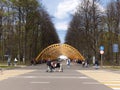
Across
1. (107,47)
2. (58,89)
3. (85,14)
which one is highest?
(85,14)

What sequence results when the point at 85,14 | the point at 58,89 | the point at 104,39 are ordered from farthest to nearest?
the point at 104,39 → the point at 85,14 → the point at 58,89

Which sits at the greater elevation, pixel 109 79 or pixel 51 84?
pixel 109 79

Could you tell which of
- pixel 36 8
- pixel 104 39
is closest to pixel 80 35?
pixel 104 39

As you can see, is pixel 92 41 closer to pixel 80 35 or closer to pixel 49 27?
pixel 80 35

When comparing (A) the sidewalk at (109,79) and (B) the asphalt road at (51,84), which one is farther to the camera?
(A) the sidewalk at (109,79)

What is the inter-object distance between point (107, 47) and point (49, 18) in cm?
2501

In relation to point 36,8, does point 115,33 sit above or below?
below

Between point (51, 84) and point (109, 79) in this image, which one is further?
point (109, 79)

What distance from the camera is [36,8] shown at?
102 meters

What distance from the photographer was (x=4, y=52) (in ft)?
362

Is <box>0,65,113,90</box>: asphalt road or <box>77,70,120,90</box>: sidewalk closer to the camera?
<box>0,65,113,90</box>: asphalt road

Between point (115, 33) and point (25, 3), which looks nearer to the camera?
point (115, 33)

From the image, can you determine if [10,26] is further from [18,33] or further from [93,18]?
[93,18]

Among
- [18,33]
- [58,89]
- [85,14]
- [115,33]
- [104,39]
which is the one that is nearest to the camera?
[58,89]
